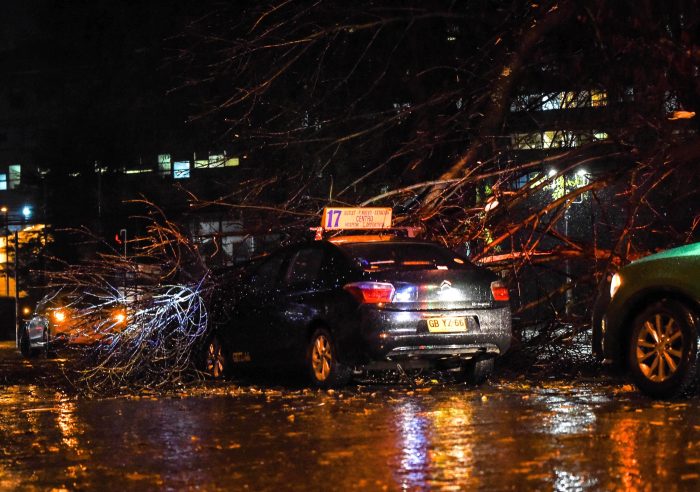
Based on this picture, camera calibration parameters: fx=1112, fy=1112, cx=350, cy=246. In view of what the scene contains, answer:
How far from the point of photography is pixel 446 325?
10945 mm

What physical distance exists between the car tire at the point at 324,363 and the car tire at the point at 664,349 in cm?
294

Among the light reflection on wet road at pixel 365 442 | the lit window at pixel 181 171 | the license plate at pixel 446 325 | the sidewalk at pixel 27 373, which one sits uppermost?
the lit window at pixel 181 171

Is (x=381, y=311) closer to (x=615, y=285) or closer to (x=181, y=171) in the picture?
(x=615, y=285)

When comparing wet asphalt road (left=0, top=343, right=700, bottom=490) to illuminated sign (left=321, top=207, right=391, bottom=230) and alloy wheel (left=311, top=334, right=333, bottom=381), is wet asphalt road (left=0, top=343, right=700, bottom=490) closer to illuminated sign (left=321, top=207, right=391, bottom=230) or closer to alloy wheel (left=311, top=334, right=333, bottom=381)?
alloy wheel (left=311, top=334, right=333, bottom=381)

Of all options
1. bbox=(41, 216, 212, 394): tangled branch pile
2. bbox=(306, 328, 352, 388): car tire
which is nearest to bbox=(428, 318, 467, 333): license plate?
bbox=(306, 328, 352, 388): car tire

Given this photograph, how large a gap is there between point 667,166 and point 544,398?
205 inches

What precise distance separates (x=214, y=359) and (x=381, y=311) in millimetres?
3663

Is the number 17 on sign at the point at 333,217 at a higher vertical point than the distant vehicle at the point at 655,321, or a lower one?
higher

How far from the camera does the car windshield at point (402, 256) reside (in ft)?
36.9

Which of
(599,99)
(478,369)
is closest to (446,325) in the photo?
(478,369)

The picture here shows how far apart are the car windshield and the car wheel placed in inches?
108

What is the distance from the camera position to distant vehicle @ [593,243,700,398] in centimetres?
893

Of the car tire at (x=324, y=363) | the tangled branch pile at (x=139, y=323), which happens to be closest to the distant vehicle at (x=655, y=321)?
the car tire at (x=324, y=363)

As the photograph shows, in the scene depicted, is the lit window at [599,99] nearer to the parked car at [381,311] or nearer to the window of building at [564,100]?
the window of building at [564,100]
